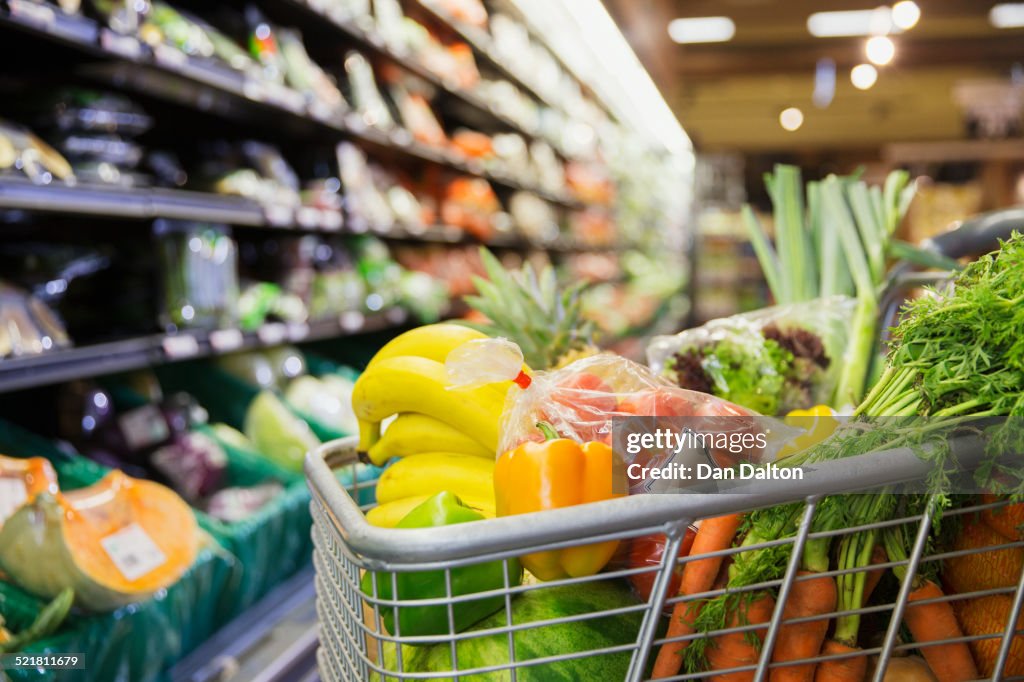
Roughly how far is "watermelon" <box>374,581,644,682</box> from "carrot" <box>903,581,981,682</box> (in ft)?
0.87

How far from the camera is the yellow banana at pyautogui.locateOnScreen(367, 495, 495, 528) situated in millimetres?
916

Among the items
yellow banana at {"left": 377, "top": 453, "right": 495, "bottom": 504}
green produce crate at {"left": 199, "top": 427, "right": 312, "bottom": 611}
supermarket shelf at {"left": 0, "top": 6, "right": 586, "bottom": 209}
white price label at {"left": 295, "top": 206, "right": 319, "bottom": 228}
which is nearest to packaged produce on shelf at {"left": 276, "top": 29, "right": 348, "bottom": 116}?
supermarket shelf at {"left": 0, "top": 6, "right": 586, "bottom": 209}

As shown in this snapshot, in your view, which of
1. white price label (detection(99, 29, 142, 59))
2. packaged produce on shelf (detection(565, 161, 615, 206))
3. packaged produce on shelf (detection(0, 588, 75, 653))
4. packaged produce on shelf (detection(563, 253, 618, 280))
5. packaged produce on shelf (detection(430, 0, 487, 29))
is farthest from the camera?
packaged produce on shelf (detection(563, 253, 618, 280))

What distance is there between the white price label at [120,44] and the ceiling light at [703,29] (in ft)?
23.2

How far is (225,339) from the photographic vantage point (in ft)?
8.24

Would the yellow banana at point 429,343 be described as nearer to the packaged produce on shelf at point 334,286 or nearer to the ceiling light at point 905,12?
the packaged produce on shelf at point 334,286

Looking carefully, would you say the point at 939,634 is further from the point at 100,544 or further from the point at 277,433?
the point at 277,433

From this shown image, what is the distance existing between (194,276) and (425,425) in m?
1.77

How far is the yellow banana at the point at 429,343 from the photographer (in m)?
1.03

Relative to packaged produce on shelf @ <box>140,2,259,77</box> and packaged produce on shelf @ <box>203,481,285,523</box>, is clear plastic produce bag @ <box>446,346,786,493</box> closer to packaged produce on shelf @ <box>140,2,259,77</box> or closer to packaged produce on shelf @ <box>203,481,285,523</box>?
packaged produce on shelf @ <box>203,481,285,523</box>

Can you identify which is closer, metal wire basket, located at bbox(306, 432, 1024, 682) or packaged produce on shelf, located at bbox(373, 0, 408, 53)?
metal wire basket, located at bbox(306, 432, 1024, 682)

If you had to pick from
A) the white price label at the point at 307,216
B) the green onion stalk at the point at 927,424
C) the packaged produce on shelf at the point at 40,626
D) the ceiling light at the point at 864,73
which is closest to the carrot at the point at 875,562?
the green onion stalk at the point at 927,424

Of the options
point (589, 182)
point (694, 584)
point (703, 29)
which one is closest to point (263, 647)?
point (694, 584)

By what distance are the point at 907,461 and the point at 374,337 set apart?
367 cm
